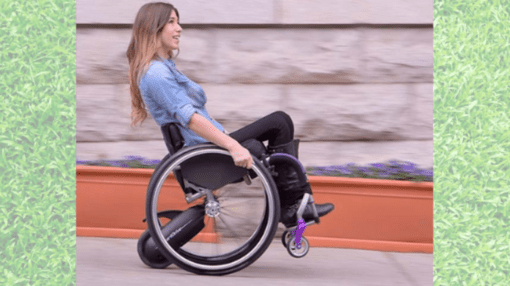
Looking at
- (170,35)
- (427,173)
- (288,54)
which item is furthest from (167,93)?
(427,173)

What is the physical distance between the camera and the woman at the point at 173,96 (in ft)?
13.2

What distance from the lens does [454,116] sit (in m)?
4.71

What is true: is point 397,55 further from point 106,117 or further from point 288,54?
point 106,117

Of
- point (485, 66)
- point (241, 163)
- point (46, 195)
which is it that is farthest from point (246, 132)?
point (485, 66)

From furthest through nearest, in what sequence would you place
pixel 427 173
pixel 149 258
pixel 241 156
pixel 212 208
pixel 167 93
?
pixel 427 173 < pixel 149 258 < pixel 212 208 < pixel 167 93 < pixel 241 156

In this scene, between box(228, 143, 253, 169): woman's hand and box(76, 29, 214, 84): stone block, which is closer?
box(228, 143, 253, 169): woman's hand

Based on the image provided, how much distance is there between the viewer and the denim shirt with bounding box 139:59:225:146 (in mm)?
4000

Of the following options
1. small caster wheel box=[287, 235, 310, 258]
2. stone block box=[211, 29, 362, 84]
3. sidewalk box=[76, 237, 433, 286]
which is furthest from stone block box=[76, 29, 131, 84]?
small caster wheel box=[287, 235, 310, 258]

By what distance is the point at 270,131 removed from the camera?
4.12 meters

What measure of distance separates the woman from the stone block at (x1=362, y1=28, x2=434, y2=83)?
118 cm

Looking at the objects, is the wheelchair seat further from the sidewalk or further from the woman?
the sidewalk

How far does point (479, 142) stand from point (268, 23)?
1.61 meters

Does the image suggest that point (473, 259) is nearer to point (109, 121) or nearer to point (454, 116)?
point (454, 116)

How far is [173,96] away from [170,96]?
0.02 m
